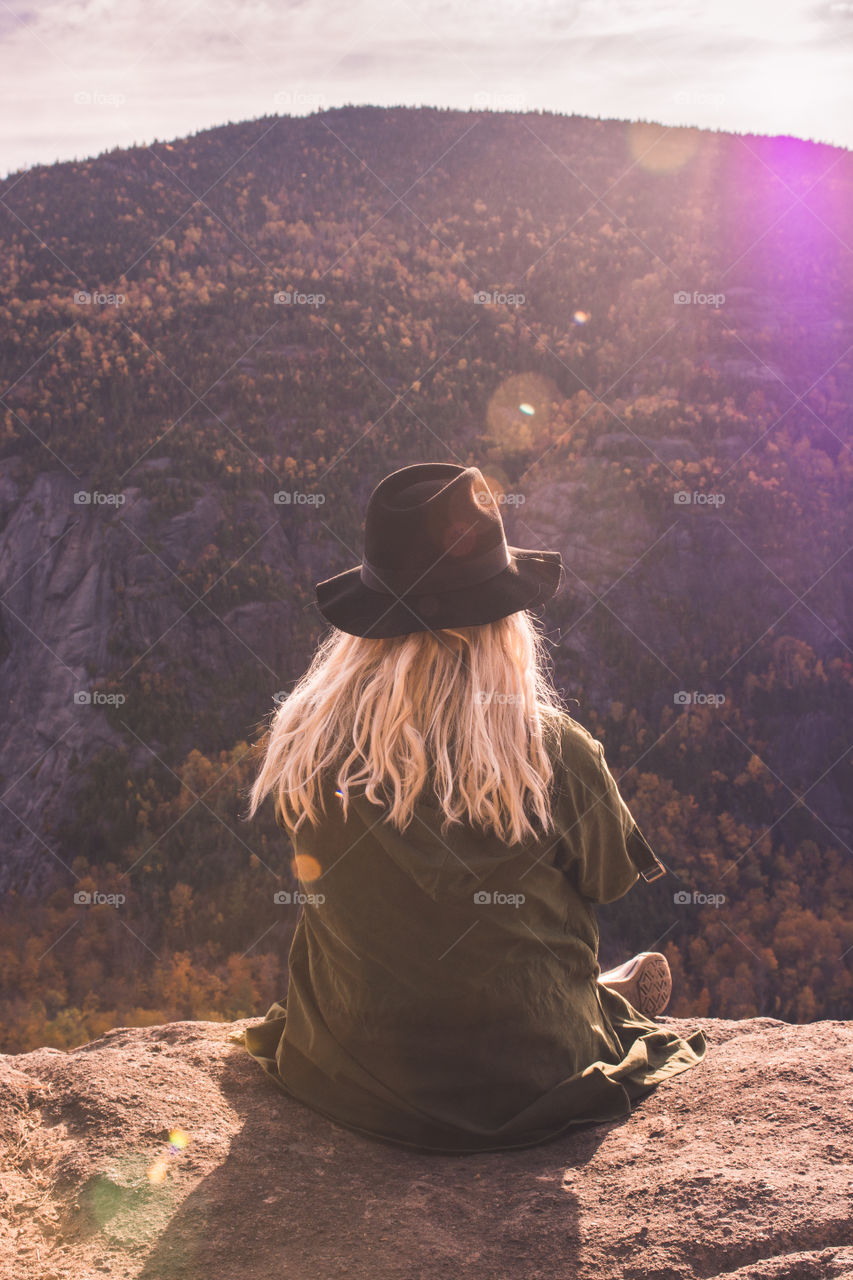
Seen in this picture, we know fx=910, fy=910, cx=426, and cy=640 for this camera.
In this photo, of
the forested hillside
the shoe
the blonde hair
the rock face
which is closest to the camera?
the rock face

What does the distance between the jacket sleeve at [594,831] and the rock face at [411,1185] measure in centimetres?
66

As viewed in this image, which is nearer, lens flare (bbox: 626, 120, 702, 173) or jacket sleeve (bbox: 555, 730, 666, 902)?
jacket sleeve (bbox: 555, 730, 666, 902)

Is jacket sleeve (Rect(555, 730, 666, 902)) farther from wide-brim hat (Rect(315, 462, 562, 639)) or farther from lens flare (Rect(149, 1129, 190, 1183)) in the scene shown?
lens flare (Rect(149, 1129, 190, 1183))

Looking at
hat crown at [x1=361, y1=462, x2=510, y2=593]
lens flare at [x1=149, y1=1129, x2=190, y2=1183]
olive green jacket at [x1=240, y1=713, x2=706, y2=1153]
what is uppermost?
hat crown at [x1=361, y1=462, x2=510, y2=593]

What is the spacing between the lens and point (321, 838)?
7.91ft

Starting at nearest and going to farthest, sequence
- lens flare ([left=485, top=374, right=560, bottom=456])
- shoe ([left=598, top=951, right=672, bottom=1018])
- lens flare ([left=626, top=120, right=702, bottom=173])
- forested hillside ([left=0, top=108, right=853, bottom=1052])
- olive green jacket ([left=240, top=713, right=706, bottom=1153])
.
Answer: olive green jacket ([left=240, top=713, right=706, bottom=1153]), shoe ([left=598, top=951, right=672, bottom=1018]), forested hillside ([left=0, top=108, right=853, bottom=1052]), lens flare ([left=485, top=374, right=560, bottom=456]), lens flare ([left=626, top=120, right=702, bottom=173])

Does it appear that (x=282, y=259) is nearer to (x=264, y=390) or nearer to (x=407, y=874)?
(x=264, y=390)

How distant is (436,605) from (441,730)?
1.03 feet

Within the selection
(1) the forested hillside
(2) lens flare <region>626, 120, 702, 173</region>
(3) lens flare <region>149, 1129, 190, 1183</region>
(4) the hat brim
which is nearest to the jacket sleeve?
(4) the hat brim

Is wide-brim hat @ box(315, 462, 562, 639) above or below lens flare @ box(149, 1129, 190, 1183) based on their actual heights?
above

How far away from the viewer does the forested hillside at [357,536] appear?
59.1 ft

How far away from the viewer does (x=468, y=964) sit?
238cm

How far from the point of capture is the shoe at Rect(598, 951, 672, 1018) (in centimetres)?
316

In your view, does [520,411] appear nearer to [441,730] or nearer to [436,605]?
[436,605]
